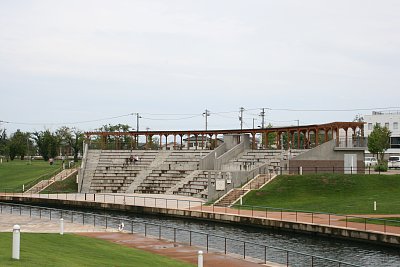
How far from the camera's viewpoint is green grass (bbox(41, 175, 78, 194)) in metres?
73.4

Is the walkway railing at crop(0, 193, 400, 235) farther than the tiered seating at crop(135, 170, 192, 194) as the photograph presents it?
No

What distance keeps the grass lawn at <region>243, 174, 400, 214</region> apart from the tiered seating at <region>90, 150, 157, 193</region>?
23.7 m

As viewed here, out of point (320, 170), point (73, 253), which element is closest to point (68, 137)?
point (320, 170)

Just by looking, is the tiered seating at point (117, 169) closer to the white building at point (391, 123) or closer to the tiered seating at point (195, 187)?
the tiered seating at point (195, 187)

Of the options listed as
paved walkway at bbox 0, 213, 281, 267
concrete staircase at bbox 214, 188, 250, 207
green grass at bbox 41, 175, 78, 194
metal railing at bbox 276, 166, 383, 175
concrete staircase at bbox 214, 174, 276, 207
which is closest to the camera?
paved walkway at bbox 0, 213, 281, 267

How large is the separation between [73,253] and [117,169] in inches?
2209

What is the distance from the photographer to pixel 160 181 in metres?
72.9

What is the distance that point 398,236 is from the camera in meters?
33.2

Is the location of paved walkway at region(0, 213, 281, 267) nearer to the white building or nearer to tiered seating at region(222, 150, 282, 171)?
tiered seating at region(222, 150, 282, 171)

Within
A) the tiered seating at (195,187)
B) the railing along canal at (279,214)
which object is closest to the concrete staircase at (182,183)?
the tiered seating at (195,187)

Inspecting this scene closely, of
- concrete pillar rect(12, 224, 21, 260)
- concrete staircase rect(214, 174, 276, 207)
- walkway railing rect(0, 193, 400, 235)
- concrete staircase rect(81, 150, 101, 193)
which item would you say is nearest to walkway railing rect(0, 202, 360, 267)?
walkway railing rect(0, 193, 400, 235)

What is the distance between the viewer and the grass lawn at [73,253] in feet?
62.7

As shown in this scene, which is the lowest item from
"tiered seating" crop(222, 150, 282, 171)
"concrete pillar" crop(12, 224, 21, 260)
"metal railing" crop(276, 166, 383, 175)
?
"concrete pillar" crop(12, 224, 21, 260)

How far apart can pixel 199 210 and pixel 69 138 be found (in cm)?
9622
